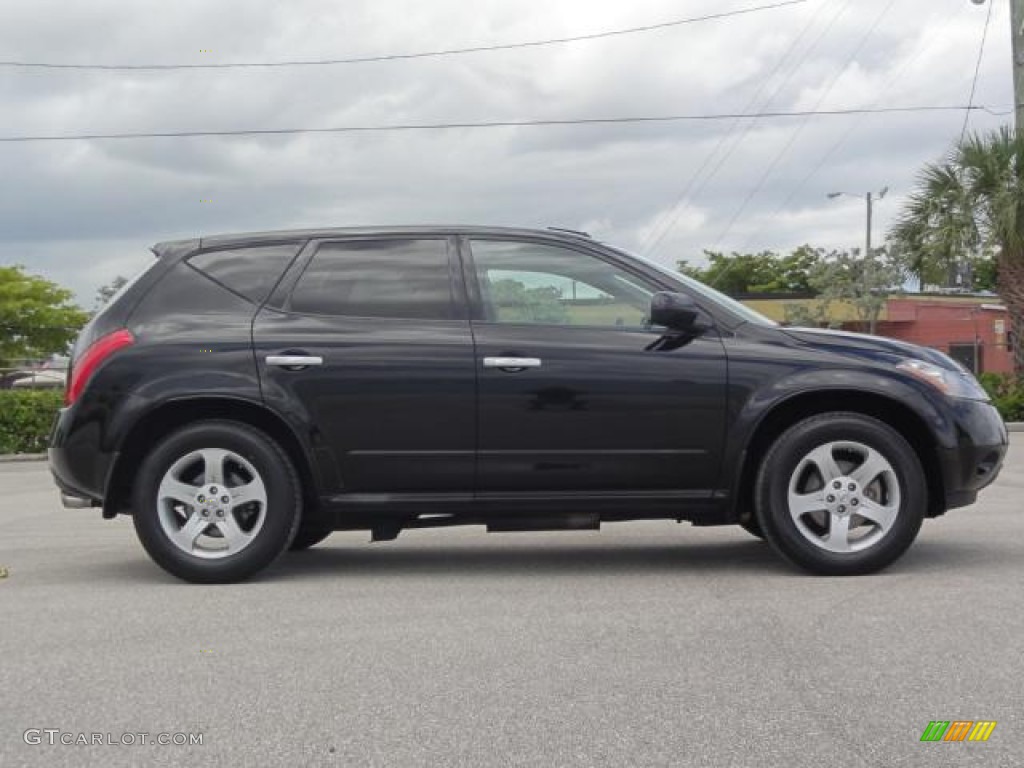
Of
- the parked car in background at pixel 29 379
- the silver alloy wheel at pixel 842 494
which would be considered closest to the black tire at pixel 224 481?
the silver alloy wheel at pixel 842 494

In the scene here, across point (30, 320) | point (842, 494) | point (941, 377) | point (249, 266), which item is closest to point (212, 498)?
point (249, 266)

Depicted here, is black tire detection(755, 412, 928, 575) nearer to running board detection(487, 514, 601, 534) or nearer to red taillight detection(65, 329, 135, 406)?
running board detection(487, 514, 601, 534)

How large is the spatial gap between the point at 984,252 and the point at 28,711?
850 inches

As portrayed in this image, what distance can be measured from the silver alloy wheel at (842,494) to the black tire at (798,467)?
0.06ft

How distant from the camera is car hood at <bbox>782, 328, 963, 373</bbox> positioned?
6.11 m

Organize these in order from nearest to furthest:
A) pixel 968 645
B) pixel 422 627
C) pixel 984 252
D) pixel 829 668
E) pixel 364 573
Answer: pixel 829 668 < pixel 968 645 < pixel 422 627 < pixel 364 573 < pixel 984 252

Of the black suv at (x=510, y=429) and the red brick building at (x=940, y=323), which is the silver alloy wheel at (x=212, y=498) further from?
the red brick building at (x=940, y=323)

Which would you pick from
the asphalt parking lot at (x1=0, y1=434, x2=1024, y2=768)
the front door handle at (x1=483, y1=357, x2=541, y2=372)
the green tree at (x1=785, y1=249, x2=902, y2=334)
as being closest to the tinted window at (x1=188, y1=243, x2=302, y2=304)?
the front door handle at (x1=483, y1=357, x2=541, y2=372)

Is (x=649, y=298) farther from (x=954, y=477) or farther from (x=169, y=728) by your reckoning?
(x=169, y=728)

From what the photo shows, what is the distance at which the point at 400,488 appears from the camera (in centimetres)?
607

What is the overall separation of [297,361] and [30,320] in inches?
2260

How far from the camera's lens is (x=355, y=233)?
21.0 ft

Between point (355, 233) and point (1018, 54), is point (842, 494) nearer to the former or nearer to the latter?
point (355, 233)

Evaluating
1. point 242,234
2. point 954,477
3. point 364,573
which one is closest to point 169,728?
point 364,573
